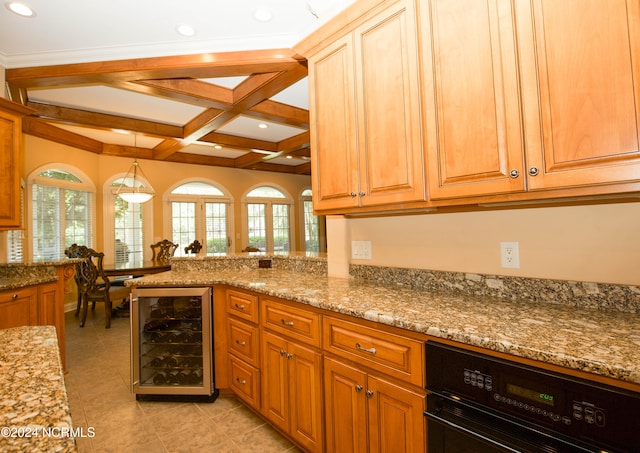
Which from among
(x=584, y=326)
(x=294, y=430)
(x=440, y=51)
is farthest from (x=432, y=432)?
(x=440, y=51)

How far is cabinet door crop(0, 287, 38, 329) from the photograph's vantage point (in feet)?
8.04

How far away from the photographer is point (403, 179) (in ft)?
5.14

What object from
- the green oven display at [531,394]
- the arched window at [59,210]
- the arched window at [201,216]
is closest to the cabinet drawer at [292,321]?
the green oven display at [531,394]

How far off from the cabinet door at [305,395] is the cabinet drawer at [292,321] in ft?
0.21

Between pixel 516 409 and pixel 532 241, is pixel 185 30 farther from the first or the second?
pixel 516 409

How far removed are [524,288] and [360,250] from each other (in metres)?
0.98

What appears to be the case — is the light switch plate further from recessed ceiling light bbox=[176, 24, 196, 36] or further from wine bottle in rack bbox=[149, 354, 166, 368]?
recessed ceiling light bbox=[176, 24, 196, 36]

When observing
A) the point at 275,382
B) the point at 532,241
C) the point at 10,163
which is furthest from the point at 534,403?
the point at 10,163

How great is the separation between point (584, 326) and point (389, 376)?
699 mm

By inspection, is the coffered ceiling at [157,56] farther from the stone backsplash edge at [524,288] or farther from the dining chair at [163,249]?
the dining chair at [163,249]

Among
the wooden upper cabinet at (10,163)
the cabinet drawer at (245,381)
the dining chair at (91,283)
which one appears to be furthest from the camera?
the dining chair at (91,283)

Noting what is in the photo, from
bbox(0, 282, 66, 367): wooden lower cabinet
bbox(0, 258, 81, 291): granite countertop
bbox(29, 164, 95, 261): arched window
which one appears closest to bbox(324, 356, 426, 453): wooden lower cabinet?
bbox(0, 282, 66, 367): wooden lower cabinet

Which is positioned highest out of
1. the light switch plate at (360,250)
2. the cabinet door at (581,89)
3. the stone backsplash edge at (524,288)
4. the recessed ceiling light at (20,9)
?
the recessed ceiling light at (20,9)

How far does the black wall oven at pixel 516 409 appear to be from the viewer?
2.70 ft
